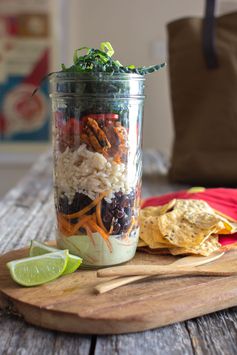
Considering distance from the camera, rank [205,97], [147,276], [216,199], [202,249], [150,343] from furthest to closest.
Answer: [205,97], [216,199], [202,249], [147,276], [150,343]

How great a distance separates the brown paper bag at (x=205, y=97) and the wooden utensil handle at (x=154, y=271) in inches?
34.4

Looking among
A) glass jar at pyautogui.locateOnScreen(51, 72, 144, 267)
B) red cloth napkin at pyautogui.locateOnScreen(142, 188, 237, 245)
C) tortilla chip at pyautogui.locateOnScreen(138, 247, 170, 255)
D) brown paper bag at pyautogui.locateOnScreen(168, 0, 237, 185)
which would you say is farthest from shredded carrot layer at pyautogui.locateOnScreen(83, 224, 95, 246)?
brown paper bag at pyautogui.locateOnScreen(168, 0, 237, 185)

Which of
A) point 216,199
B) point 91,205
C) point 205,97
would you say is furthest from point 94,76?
point 205,97

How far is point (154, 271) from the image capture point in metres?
0.66

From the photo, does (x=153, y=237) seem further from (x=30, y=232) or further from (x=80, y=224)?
(x=30, y=232)

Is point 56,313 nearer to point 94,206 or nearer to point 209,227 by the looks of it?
point 94,206

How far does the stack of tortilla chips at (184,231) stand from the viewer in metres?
0.77

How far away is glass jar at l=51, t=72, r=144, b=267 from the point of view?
27.2 inches

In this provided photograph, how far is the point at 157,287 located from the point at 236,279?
0.10m

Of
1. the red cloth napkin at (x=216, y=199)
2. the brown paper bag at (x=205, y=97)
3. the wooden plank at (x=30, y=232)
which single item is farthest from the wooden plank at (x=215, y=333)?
the brown paper bag at (x=205, y=97)

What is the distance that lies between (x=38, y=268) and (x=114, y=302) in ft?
0.38

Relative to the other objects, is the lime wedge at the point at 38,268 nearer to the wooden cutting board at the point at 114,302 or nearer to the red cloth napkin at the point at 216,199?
the wooden cutting board at the point at 114,302

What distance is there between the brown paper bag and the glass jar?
822 millimetres

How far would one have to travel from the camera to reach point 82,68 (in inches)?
27.3
